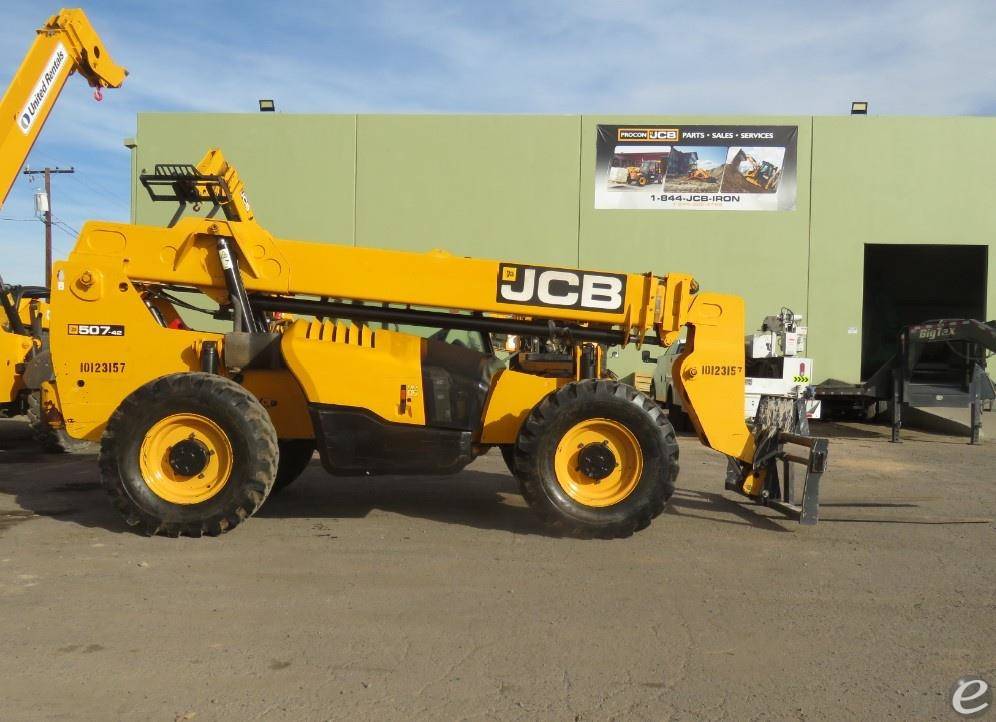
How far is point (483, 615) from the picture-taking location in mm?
4625

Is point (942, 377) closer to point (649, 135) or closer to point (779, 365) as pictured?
point (779, 365)

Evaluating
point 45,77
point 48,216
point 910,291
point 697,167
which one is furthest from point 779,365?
point 48,216

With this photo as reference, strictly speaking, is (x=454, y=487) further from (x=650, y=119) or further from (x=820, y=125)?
(x=820, y=125)

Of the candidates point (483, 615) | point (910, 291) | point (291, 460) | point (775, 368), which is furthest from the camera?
point (910, 291)

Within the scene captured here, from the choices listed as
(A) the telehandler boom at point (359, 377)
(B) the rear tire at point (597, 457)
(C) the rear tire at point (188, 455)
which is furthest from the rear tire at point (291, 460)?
(B) the rear tire at point (597, 457)

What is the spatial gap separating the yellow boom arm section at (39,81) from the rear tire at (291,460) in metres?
4.32

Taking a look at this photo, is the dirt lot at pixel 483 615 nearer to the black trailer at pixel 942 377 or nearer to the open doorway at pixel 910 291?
the black trailer at pixel 942 377

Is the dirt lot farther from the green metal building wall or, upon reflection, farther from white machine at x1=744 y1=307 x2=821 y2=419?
the green metal building wall

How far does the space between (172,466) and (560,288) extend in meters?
3.31

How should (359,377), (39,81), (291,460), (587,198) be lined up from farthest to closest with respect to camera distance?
(587,198)
(39,81)
(291,460)
(359,377)

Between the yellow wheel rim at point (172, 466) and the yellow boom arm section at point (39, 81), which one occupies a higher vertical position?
the yellow boom arm section at point (39, 81)

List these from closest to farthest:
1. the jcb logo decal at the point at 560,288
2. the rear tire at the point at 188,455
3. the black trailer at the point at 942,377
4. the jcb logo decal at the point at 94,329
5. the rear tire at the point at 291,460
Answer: the rear tire at the point at 188,455 < the jcb logo decal at the point at 94,329 < the jcb logo decal at the point at 560,288 < the rear tire at the point at 291,460 < the black trailer at the point at 942,377

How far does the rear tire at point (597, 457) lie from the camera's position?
20.2 feet

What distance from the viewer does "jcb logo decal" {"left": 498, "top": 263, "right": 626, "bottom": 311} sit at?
262 inches
